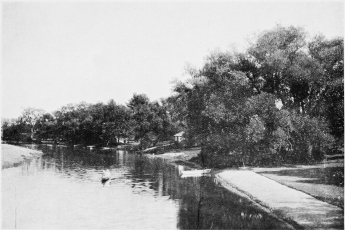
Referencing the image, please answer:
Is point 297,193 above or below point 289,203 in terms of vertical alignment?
above

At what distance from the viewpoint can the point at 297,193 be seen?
Answer: 70.7 ft

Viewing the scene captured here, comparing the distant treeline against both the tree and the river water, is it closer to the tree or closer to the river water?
the river water

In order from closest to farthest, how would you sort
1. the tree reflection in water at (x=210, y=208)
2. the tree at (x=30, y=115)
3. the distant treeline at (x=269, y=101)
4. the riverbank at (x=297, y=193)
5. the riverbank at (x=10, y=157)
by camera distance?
the riverbank at (x=297, y=193), the tree reflection in water at (x=210, y=208), the distant treeline at (x=269, y=101), the riverbank at (x=10, y=157), the tree at (x=30, y=115)

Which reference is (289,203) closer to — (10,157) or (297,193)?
(297,193)

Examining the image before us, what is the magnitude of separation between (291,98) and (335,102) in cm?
635

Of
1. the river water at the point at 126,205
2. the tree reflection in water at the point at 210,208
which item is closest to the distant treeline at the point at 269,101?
the river water at the point at 126,205

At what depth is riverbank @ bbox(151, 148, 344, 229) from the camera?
16141 mm

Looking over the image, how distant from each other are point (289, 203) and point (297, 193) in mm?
2597

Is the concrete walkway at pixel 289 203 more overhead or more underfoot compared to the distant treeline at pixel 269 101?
more underfoot

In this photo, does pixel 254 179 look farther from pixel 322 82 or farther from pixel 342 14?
pixel 342 14

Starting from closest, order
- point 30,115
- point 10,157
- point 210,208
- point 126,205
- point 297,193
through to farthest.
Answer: point 210,208, point 297,193, point 126,205, point 10,157, point 30,115

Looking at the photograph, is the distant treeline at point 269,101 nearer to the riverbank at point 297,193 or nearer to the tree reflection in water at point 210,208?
the riverbank at point 297,193

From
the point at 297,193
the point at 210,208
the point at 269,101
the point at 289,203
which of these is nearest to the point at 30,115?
the point at 269,101

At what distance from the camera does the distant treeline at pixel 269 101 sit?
110 ft
